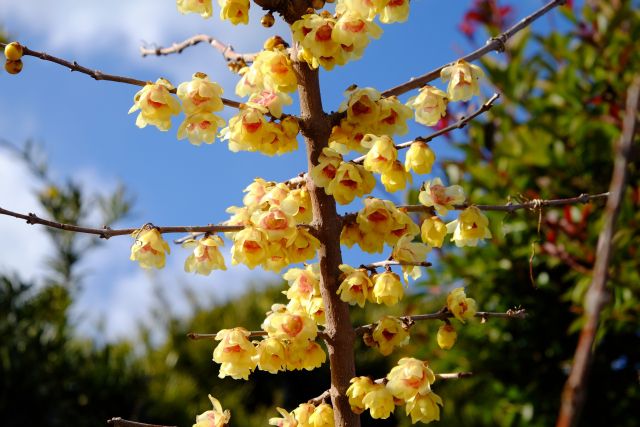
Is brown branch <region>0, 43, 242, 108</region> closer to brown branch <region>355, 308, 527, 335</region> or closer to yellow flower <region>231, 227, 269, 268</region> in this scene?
yellow flower <region>231, 227, 269, 268</region>

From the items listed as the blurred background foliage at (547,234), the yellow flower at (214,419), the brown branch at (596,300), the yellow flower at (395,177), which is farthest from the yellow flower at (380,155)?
the blurred background foliage at (547,234)

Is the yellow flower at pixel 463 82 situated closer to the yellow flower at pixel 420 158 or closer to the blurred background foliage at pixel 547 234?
the yellow flower at pixel 420 158

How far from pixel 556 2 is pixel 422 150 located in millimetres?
380

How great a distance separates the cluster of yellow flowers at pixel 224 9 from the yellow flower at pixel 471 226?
48 centimetres

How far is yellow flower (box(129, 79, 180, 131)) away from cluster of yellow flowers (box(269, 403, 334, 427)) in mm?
496

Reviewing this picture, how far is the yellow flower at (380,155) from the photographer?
49.2 inches

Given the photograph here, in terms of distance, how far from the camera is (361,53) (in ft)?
4.13

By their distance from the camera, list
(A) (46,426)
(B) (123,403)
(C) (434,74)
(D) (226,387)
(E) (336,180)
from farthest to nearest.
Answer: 1. (D) (226,387)
2. (B) (123,403)
3. (A) (46,426)
4. (C) (434,74)
5. (E) (336,180)

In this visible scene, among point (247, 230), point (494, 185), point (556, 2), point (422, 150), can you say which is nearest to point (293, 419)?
point (247, 230)

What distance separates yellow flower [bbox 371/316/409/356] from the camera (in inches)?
51.4

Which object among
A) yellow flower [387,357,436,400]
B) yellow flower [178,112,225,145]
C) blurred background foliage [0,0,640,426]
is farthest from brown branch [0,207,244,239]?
blurred background foliage [0,0,640,426]

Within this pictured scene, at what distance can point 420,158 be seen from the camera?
50.3 inches

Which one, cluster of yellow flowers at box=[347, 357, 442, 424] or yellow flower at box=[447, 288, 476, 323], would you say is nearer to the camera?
cluster of yellow flowers at box=[347, 357, 442, 424]

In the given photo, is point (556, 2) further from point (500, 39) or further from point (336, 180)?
point (336, 180)
